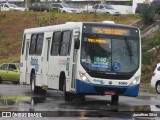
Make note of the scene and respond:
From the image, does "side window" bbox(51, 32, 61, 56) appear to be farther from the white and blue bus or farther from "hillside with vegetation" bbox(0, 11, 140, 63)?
"hillside with vegetation" bbox(0, 11, 140, 63)

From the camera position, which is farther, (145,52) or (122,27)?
(145,52)

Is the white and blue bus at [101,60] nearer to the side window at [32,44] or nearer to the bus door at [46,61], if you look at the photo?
the bus door at [46,61]

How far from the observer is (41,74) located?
1041 inches

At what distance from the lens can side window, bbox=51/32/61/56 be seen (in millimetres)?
24250

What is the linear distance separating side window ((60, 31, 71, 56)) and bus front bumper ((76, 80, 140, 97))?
212 cm

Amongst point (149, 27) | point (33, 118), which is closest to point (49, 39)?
point (33, 118)

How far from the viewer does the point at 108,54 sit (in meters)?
21.7

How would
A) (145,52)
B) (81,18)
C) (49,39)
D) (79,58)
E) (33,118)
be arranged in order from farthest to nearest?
(81,18)
(145,52)
(49,39)
(79,58)
(33,118)

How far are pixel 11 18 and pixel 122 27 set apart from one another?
142 ft

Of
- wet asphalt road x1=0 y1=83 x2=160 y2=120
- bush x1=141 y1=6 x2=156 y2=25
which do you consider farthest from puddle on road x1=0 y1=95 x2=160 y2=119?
bush x1=141 y1=6 x2=156 y2=25

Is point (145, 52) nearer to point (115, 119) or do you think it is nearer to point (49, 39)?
point (49, 39)

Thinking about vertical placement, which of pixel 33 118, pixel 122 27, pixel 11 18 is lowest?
pixel 11 18

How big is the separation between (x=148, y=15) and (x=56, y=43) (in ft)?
89.9

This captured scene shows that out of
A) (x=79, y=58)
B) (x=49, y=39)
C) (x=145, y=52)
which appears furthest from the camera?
(x=145, y=52)
